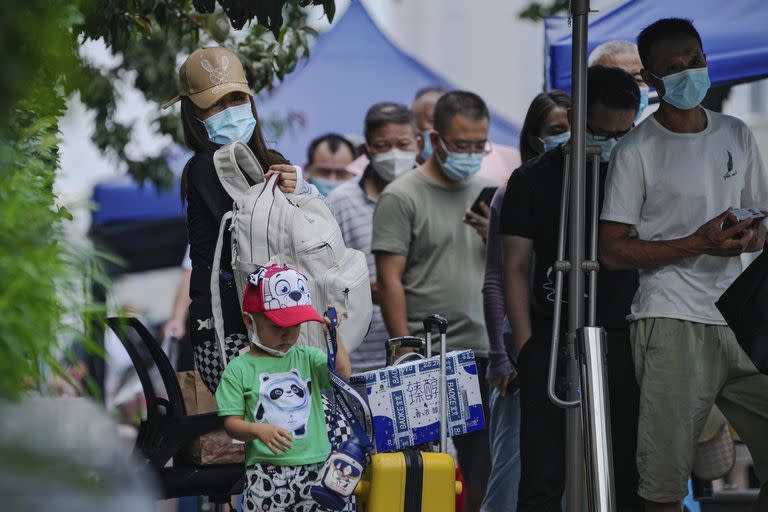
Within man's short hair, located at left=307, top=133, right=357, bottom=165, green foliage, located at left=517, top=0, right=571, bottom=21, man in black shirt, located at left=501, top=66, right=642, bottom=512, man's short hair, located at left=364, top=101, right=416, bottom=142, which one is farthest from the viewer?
green foliage, located at left=517, top=0, right=571, bottom=21

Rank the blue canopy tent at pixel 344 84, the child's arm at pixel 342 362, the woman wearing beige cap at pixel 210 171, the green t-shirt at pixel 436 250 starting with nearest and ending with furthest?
the child's arm at pixel 342 362 < the woman wearing beige cap at pixel 210 171 < the green t-shirt at pixel 436 250 < the blue canopy tent at pixel 344 84

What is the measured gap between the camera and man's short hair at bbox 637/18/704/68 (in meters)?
5.31

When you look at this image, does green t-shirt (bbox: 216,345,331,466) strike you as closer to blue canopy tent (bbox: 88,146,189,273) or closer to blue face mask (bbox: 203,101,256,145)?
blue face mask (bbox: 203,101,256,145)

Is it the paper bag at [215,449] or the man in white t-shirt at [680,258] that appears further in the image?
the paper bag at [215,449]

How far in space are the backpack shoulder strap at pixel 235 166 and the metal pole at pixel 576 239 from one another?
1202 mm

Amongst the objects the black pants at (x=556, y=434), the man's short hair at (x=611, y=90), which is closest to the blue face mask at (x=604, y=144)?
the man's short hair at (x=611, y=90)

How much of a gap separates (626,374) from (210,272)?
1.71 meters

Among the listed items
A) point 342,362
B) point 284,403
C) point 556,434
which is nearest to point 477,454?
point 556,434

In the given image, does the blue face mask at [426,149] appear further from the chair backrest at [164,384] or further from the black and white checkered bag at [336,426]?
the black and white checkered bag at [336,426]

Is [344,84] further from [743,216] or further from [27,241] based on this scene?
[27,241]

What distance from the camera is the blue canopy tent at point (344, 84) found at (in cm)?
1435

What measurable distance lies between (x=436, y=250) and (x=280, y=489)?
266cm

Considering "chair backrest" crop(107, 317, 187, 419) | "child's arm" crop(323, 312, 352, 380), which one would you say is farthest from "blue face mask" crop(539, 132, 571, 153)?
"chair backrest" crop(107, 317, 187, 419)

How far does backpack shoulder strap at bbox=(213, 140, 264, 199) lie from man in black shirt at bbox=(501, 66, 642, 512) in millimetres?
1203
